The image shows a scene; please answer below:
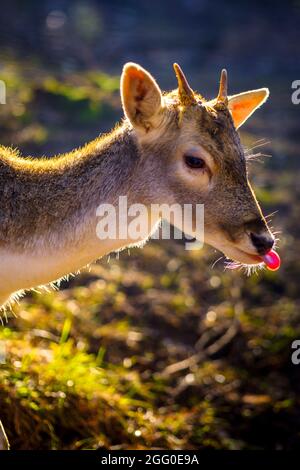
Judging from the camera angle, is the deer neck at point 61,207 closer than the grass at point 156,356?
Yes

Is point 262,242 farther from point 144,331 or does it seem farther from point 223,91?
point 144,331

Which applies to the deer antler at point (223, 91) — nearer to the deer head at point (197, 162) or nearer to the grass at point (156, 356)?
the deer head at point (197, 162)

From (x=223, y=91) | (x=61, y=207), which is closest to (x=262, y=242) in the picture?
(x=223, y=91)

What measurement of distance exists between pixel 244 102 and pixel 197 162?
3.18 feet

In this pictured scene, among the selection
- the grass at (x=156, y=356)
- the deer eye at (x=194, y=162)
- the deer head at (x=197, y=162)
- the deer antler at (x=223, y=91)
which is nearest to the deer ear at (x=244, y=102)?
the deer antler at (x=223, y=91)

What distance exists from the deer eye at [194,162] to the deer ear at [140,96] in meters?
0.29

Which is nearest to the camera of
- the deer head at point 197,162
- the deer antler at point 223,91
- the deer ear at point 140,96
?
the deer ear at point 140,96

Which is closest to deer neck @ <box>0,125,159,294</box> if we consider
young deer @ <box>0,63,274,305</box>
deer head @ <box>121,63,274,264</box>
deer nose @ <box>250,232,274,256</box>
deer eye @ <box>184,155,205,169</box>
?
young deer @ <box>0,63,274,305</box>

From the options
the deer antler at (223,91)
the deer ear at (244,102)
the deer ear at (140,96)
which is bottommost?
the deer ear at (140,96)

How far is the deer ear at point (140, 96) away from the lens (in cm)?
408

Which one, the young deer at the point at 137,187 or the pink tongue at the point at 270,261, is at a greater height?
the young deer at the point at 137,187

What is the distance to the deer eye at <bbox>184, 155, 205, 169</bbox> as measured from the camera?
13.9 ft

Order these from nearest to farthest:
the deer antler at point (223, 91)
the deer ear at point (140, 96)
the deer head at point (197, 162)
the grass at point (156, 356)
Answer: the deer ear at point (140, 96) < the deer head at point (197, 162) < the deer antler at point (223, 91) < the grass at point (156, 356)

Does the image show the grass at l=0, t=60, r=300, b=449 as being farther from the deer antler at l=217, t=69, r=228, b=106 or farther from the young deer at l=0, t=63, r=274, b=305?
the deer antler at l=217, t=69, r=228, b=106
